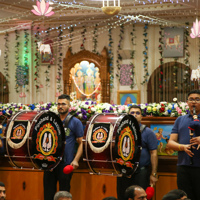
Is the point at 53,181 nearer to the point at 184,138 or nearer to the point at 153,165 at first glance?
the point at 153,165

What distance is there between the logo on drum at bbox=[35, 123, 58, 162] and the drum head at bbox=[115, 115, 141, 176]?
2.50 feet

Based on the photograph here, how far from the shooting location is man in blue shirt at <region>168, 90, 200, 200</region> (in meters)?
3.67

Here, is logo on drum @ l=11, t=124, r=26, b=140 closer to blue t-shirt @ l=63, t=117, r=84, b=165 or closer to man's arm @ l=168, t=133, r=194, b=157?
blue t-shirt @ l=63, t=117, r=84, b=165

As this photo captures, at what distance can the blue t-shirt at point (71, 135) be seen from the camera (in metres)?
4.50

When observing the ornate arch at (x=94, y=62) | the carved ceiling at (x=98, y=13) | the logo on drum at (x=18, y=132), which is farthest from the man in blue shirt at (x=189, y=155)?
the ornate arch at (x=94, y=62)

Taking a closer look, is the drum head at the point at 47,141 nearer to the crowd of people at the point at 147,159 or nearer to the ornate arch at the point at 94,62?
the crowd of people at the point at 147,159

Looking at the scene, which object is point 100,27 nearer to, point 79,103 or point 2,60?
point 2,60

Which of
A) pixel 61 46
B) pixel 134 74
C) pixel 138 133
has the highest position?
pixel 61 46

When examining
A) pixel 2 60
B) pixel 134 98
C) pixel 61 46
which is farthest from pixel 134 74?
pixel 2 60

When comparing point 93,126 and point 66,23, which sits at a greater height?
point 66,23

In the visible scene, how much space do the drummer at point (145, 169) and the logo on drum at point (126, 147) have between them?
240 mm

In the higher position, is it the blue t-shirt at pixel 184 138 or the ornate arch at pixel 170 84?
the ornate arch at pixel 170 84

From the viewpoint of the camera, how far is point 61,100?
15.1 feet

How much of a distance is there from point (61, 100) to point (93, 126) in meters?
0.66
